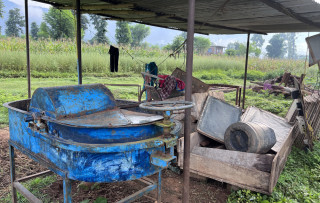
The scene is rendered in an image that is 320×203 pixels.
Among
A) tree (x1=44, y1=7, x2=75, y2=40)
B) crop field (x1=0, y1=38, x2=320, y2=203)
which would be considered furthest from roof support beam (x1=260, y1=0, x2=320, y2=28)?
tree (x1=44, y1=7, x2=75, y2=40)

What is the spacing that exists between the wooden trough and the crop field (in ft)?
0.55

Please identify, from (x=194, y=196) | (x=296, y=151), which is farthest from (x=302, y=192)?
(x=296, y=151)

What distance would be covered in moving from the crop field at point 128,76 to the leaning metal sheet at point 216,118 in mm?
1145

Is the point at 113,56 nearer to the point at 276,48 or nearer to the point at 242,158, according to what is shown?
the point at 242,158

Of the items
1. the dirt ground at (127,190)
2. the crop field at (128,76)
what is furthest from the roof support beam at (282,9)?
the dirt ground at (127,190)

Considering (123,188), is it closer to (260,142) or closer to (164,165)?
(164,165)

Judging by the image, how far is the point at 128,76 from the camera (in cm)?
1499

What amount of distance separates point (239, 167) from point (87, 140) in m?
2.14

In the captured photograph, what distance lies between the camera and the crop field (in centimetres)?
368

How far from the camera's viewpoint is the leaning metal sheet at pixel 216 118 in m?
4.24

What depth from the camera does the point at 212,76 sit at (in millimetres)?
17406

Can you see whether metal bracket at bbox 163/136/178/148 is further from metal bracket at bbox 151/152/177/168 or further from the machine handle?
the machine handle

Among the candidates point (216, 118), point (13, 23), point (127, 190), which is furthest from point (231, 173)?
point (13, 23)

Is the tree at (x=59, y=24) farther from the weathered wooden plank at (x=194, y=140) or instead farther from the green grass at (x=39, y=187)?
the weathered wooden plank at (x=194, y=140)
